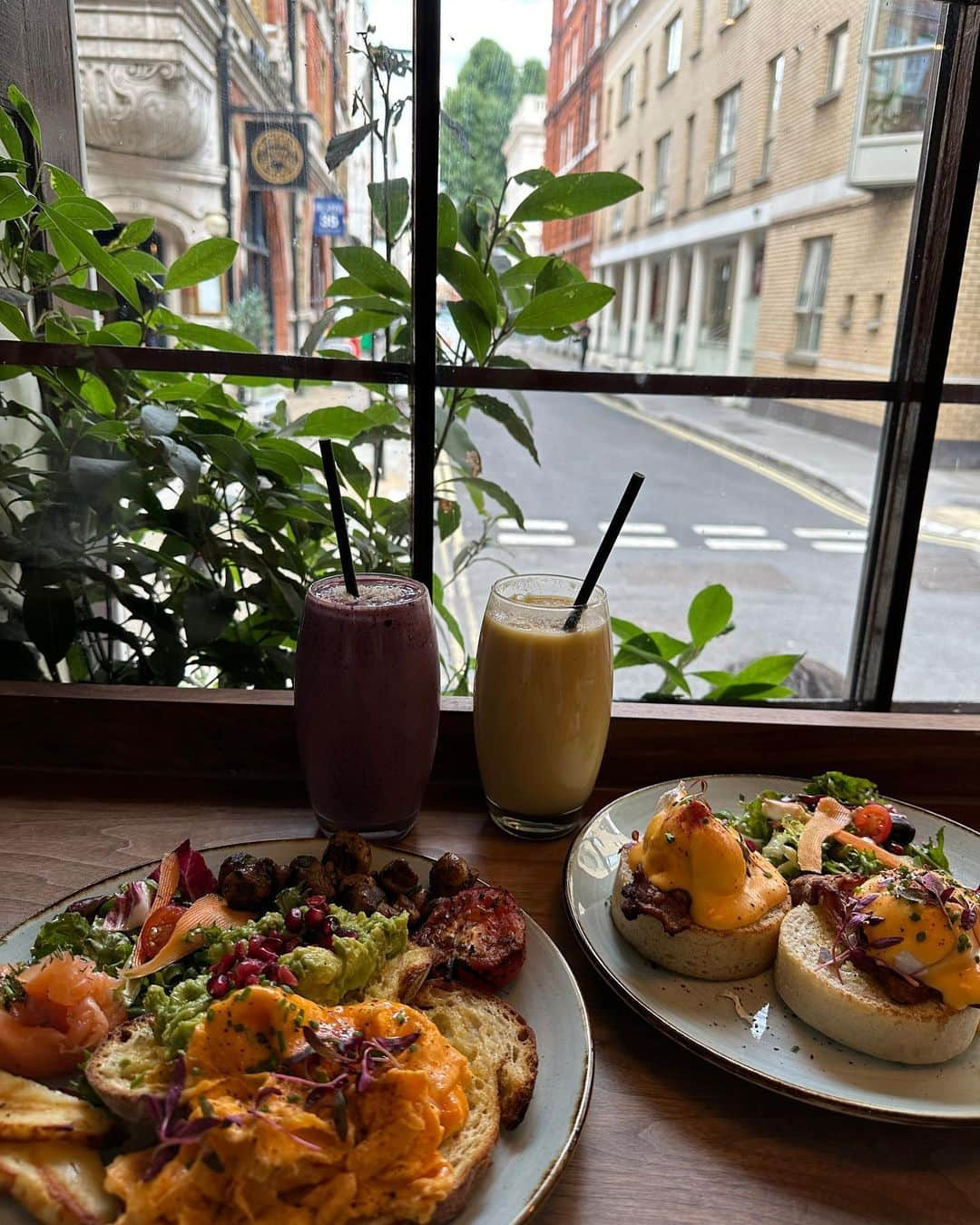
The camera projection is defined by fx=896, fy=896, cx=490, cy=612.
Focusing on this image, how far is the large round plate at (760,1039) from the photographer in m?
0.80

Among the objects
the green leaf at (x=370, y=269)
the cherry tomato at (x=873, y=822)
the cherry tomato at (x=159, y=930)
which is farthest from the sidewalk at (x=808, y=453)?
the cherry tomato at (x=159, y=930)

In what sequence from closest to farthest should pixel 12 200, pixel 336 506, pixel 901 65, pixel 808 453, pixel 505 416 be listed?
pixel 336 506 → pixel 12 200 → pixel 901 65 → pixel 505 416 → pixel 808 453

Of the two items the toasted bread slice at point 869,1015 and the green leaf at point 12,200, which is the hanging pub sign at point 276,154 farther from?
the toasted bread slice at point 869,1015

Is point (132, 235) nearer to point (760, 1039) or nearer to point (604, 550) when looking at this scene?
point (604, 550)

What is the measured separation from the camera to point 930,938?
33.9 inches

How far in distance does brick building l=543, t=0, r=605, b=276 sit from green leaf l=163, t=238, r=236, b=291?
0.50 meters

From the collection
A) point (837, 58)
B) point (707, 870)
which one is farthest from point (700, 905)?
point (837, 58)

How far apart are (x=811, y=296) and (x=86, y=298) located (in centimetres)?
118

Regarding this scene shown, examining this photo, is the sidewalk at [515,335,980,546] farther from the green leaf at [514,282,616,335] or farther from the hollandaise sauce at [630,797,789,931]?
the hollandaise sauce at [630,797,789,931]

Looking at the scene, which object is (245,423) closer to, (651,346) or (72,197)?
(72,197)

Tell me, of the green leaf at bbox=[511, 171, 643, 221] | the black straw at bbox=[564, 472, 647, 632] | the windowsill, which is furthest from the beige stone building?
the black straw at bbox=[564, 472, 647, 632]

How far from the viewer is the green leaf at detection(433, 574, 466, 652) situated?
5.05 ft

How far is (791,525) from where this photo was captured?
5.59 ft

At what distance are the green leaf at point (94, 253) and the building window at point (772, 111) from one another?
1024 mm
